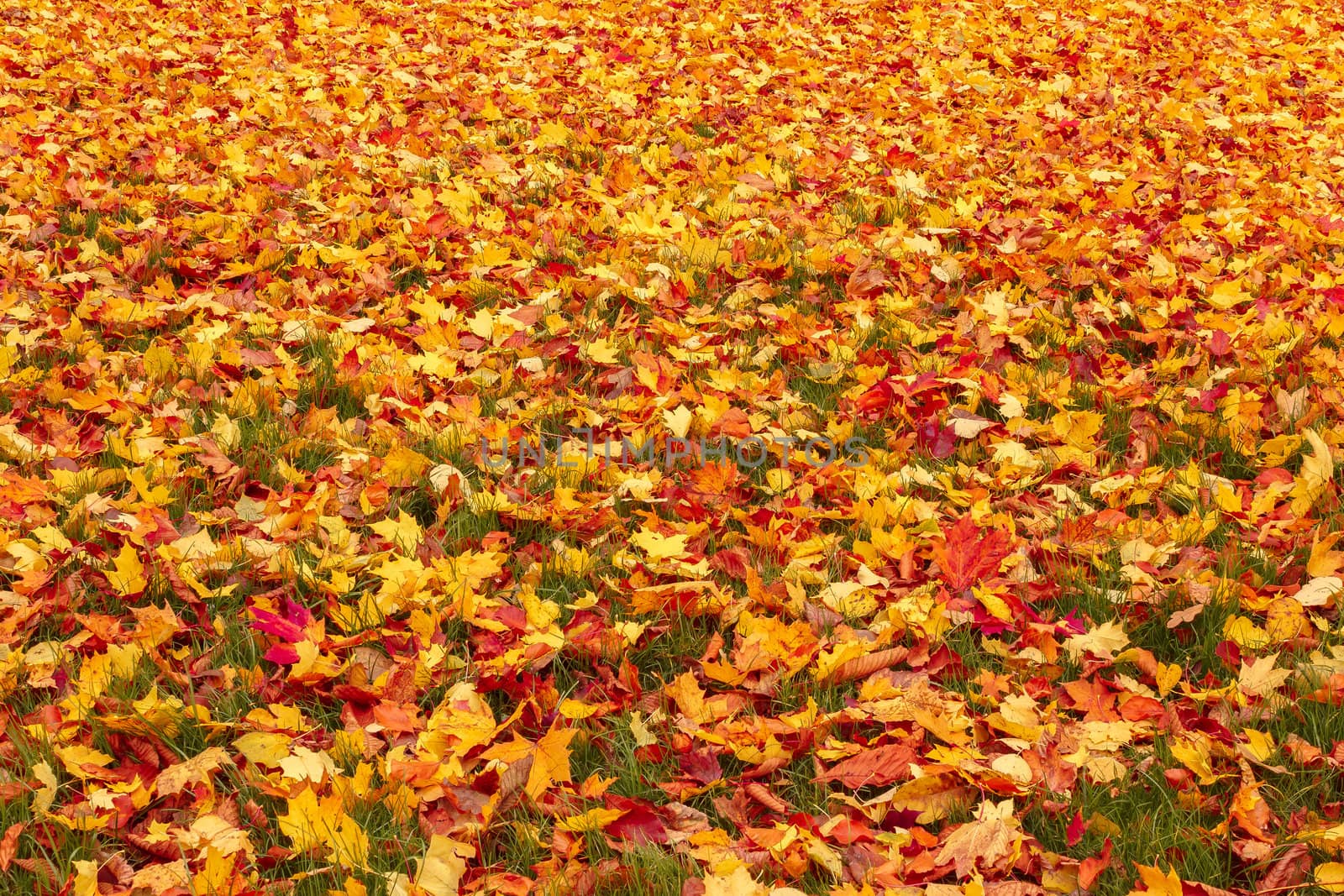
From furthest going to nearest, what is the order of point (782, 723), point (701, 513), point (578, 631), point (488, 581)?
point (701, 513), point (488, 581), point (578, 631), point (782, 723)

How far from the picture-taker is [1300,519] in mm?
2404

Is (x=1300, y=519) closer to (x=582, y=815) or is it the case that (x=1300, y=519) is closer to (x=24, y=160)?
(x=582, y=815)

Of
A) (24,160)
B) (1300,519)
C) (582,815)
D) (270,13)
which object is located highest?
(270,13)

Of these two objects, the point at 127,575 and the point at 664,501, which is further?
the point at 664,501

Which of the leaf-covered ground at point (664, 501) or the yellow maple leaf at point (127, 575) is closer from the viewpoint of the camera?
the leaf-covered ground at point (664, 501)

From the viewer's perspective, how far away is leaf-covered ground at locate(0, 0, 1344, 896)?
1.77m

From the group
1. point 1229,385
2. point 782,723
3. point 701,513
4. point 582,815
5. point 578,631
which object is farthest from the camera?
point 1229,385

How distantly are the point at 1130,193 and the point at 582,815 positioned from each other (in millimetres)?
3457

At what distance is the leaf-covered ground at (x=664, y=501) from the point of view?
1770 millimetres

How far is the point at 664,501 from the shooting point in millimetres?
2580

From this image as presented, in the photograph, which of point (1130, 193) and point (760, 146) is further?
point (760, 146)

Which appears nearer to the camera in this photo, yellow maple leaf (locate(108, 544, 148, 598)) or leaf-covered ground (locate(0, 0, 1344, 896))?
leaf-covered ground (locate(0, 0, 1344, 896))

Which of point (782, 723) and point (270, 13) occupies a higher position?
point (270, 13)

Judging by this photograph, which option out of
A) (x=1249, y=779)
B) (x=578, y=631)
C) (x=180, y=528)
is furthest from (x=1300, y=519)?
(x=180, y=528)
